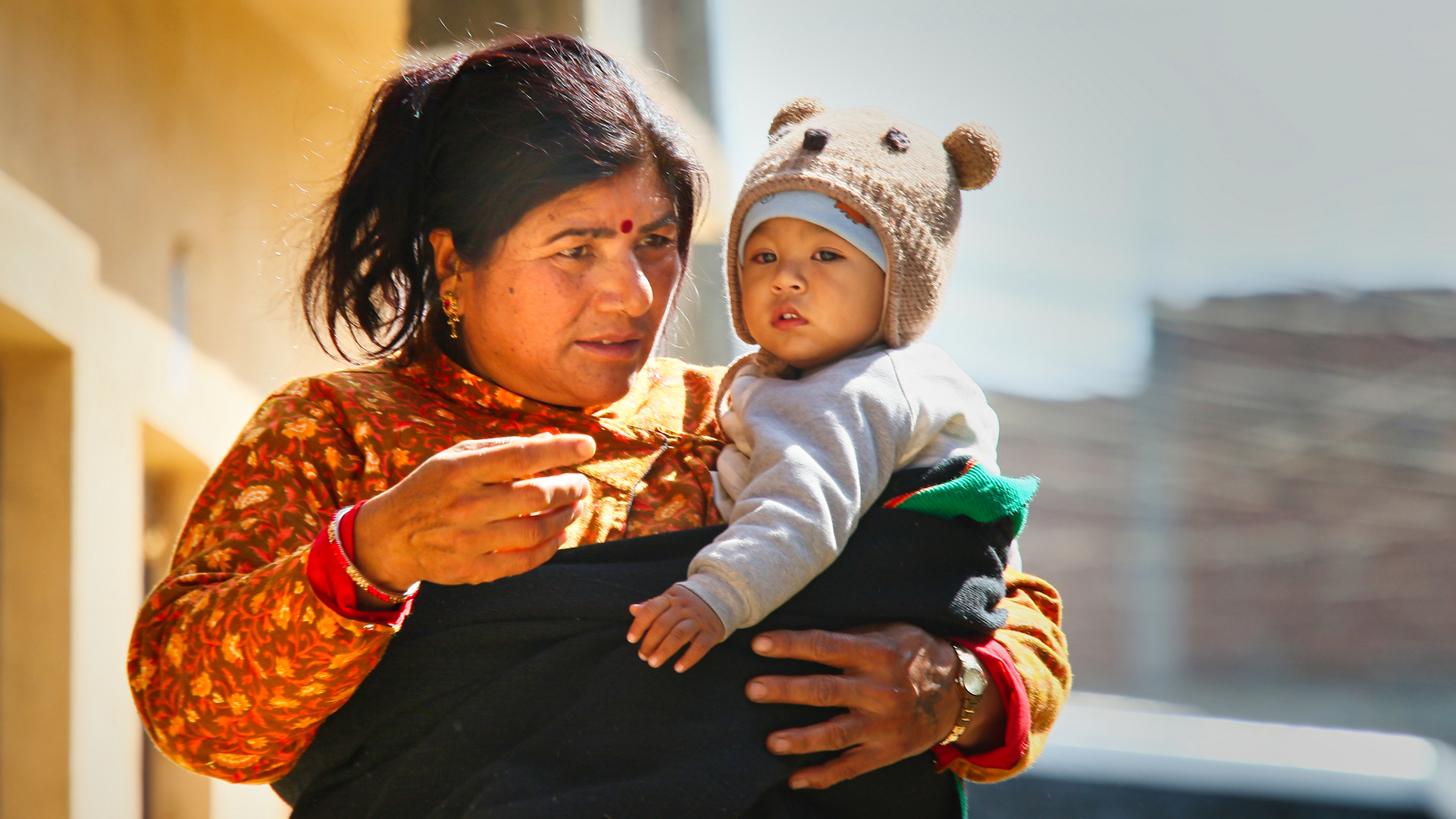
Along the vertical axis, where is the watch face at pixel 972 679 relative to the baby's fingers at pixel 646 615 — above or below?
below

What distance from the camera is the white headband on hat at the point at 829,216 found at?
176 cm

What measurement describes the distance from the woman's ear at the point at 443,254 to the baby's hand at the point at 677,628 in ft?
2.68

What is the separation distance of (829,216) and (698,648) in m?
0.67

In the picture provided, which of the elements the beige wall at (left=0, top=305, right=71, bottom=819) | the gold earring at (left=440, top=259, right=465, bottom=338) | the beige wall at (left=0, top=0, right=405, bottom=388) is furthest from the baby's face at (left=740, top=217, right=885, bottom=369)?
the beige wall at (left=0, top=305, right=71, bottom=819)

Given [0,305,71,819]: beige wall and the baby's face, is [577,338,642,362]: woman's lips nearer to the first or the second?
the baby's face

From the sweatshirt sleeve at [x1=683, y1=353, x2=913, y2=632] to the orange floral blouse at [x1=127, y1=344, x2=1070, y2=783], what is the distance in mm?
247

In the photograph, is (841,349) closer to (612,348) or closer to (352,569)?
(612,348)

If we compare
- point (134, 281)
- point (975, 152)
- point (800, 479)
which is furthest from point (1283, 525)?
point (800, 479)

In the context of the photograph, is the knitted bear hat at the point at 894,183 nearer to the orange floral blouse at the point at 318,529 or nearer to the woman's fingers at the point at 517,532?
the orange floral blouse at the point at 318,529

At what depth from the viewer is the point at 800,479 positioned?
1.55 metres

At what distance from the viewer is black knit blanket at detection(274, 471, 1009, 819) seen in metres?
1.51

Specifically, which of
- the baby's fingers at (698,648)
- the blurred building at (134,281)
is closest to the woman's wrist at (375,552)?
the baby's fingers at (698,648)

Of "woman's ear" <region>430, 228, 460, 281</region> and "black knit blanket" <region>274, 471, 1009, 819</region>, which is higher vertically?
"woman's ear" <region>430, 228, 460, 281</region>

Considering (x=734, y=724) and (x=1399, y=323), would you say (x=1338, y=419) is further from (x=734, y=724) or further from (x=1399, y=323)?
(x=734, y=724)
